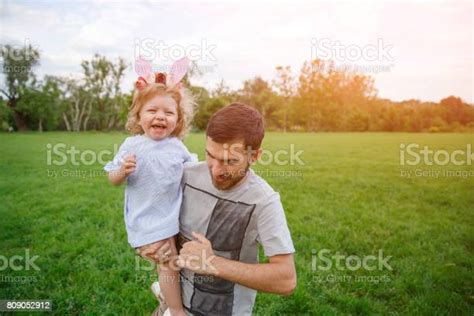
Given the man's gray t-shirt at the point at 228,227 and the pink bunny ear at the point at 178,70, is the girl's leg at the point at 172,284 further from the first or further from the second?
the pink bunny ear at the point at 178,70

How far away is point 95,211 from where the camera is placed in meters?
5.99

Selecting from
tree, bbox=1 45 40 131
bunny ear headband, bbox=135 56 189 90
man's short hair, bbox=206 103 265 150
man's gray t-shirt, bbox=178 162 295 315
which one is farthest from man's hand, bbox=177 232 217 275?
tree, bbox=1 45 40 131

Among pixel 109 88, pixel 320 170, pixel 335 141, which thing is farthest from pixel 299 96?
pixel 109 88

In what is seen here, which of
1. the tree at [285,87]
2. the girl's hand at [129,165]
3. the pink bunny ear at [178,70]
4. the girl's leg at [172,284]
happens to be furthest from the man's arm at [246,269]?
the tree at [285,87]

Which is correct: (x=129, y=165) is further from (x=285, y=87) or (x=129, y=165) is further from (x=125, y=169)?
(x=285, y=87)

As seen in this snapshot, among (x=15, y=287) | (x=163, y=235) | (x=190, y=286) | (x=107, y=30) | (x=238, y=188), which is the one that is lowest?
(x=15, y=287)

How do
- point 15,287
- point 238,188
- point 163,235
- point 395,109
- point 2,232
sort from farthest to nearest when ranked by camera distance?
1. point 395,109
2. point 2,232
3. point 15,287
4. point 163,235
5. point 238,188

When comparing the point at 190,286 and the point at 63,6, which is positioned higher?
the point at 63,6

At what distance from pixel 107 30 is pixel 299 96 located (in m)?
12.7

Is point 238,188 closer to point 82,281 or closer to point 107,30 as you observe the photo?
point 82,281

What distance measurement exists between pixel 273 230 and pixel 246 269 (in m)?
0.20

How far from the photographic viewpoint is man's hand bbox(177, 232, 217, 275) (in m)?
1.63

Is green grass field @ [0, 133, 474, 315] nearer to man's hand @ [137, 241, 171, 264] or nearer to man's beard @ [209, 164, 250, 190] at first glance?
man's hand @ [137, 241, 171, 264]

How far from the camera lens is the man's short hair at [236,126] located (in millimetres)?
1652
